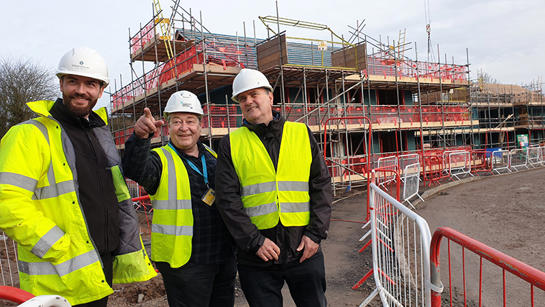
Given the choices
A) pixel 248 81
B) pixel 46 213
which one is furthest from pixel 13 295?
pixel 248 81

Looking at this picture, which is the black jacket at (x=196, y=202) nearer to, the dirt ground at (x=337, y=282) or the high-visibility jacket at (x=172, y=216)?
the high-visibility jacket at (x=172, y=216)

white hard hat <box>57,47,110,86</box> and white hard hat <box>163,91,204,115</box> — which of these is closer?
white hard hat <box>57,47,110,86</box>

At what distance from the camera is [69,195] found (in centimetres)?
199

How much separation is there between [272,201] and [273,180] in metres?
0.15

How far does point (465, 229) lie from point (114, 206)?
26.1 ft

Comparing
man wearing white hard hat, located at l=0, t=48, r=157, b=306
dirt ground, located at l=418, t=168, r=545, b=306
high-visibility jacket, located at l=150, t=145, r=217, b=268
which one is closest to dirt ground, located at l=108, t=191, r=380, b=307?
dirt ground, located at l=418, t=168, r=545, b=306

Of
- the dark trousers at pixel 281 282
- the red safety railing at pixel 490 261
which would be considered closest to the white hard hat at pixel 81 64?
the dark trousers at pixel 281 282

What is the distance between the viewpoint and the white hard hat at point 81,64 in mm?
2109

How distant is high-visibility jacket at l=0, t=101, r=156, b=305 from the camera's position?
180cm

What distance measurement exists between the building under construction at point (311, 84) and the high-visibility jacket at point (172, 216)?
814cm

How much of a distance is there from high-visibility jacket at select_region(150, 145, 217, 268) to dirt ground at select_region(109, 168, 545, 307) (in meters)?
2.03

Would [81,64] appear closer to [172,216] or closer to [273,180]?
[172,216]

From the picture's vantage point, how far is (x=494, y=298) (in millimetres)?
4449

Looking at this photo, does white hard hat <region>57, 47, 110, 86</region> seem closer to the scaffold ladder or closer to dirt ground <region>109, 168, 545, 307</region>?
dirt ground <region>109, 168, 545, 307</region>
